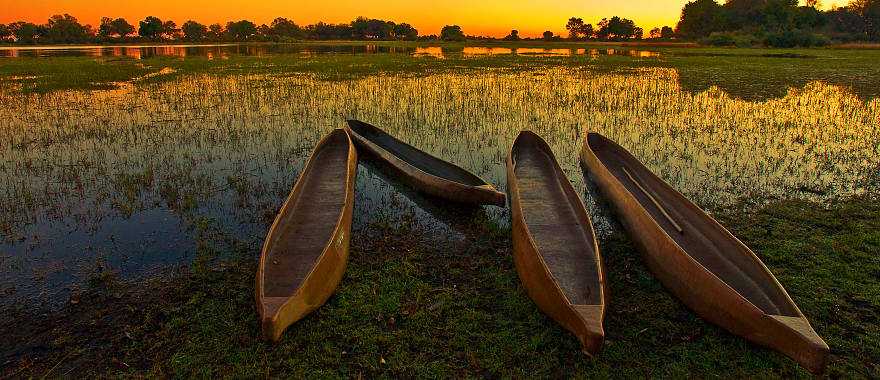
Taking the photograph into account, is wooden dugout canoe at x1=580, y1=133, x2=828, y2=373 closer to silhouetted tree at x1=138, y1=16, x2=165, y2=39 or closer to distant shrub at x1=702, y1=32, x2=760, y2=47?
distant shrub at x1=702, y1=32, x2=760, y2=47

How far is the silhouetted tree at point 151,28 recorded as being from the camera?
11431 cm

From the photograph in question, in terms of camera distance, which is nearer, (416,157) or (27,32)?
(416,157)

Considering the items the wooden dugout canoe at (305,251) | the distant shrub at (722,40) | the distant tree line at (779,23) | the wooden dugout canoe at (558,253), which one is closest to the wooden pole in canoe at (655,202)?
the wooden dugout canoe at (558,253)

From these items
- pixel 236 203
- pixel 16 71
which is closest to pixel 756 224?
pixel 236 203

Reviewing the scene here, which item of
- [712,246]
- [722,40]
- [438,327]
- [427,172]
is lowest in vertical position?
[438,327]

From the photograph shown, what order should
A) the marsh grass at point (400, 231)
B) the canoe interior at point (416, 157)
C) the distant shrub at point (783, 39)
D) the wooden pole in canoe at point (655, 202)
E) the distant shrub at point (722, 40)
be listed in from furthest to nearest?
the distant shrub at point (722, 40)
the distant shrub at point (783, 39)
the canoe interior at point (416, 157)
the wooden pole in canoe at point (655, 202)
the marsh grass at point (400, 231)

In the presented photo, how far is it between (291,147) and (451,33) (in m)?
125

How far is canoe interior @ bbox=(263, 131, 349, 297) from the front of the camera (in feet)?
17.1

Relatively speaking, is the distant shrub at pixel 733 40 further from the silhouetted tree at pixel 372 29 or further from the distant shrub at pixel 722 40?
the silhouetted tree at pixel 372 29

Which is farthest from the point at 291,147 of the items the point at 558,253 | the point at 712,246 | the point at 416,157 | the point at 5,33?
the point at 5,33

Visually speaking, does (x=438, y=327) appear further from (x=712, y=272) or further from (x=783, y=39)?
(x=783, y=39)

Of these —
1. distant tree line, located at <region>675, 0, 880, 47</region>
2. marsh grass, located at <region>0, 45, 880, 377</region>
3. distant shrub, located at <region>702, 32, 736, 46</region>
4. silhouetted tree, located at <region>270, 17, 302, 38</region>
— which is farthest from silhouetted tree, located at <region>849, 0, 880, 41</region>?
silhouetted tree, located at <region>270, 17, 302, 38</region>

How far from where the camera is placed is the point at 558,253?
575cm

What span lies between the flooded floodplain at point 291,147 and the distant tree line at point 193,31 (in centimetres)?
9402
